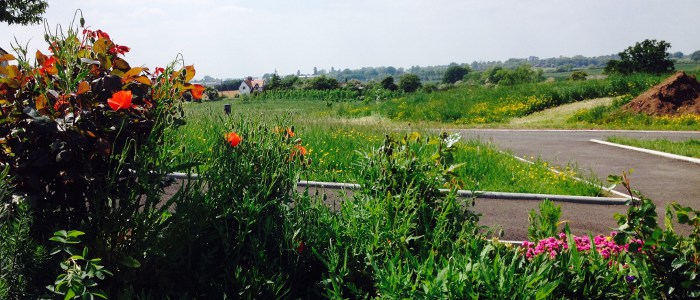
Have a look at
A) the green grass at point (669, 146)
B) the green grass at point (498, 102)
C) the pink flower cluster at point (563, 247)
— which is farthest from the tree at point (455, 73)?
the pink flower cluster at point (563, 247)

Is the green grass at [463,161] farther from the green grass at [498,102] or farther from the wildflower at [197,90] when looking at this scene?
the green grass at [498,102]

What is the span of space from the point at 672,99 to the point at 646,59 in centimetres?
1104

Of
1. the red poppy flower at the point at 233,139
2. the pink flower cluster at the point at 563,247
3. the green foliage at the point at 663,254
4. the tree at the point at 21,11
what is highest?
the tree at the point at 21,11

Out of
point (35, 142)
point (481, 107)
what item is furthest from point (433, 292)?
point (481, 107)

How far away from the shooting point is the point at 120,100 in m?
3.17

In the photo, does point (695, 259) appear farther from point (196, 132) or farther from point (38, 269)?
point (196, 132)

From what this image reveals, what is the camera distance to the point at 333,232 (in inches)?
150

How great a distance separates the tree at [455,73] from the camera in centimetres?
12700

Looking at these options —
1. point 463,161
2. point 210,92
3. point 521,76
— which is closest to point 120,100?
point 210,92

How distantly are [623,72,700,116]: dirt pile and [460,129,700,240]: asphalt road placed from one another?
146 inches

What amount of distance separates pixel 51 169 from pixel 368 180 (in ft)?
7.47

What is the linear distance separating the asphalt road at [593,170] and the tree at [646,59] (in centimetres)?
1562

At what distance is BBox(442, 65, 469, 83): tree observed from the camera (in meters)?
127

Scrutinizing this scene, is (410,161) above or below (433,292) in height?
above
